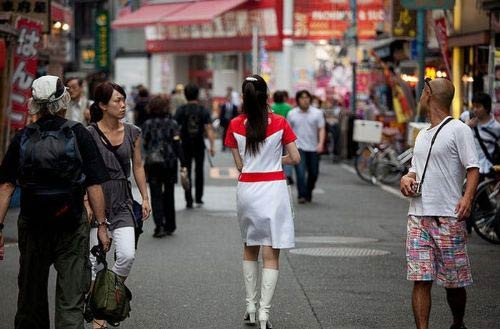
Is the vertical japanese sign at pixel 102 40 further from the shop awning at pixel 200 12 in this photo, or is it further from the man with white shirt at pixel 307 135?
the man with white shirt at pixel 307 135

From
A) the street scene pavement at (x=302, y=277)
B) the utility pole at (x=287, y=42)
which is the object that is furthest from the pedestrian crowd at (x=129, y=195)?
the utility pole at (x=287, y=42)

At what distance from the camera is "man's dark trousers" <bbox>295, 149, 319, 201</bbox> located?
1883 cm

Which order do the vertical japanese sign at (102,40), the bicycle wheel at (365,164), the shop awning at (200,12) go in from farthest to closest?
the vertical japanese sign at (102,40)
the shop awning at (200,12)
the bicycle wheel at (365,164)

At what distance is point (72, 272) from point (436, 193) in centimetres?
248

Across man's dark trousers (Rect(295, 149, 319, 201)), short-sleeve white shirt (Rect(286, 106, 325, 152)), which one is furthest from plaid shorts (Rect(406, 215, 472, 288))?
short-sleeve white shirt (Rect(286, 106, 325, 152))

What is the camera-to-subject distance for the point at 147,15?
2041 inches

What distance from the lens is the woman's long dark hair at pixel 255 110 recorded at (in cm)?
864

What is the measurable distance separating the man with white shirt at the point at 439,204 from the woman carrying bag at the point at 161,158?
6.66 meters

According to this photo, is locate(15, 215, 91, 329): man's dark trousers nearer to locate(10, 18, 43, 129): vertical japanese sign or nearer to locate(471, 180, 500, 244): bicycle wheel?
locate(471, 180, 500, 244): bicycle wheel

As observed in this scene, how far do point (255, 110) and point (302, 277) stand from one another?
9.84ft

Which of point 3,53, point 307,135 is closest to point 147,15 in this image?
point 307,135

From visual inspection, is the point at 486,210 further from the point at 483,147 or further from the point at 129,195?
the point at 129,195

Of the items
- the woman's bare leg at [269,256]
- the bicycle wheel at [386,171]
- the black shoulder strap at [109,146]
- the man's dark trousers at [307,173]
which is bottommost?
the bicycle wheel at [386,171]

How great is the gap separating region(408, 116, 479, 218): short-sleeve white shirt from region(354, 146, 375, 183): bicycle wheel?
15972 millimetres
